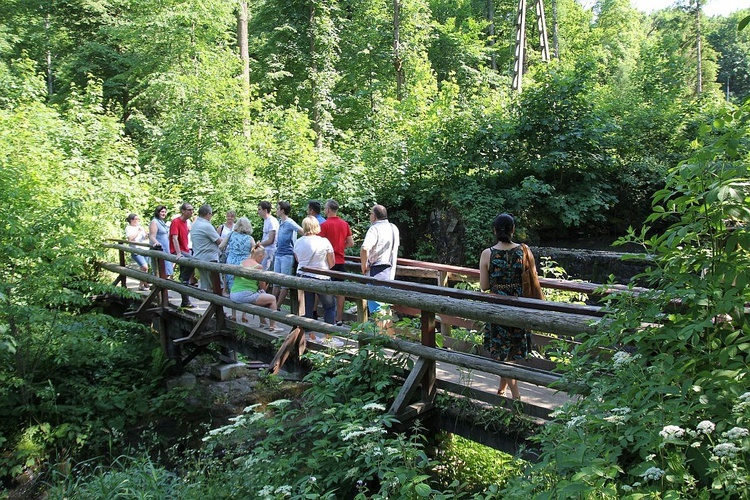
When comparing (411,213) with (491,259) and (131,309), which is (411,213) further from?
(491,259)

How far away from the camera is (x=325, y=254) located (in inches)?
289

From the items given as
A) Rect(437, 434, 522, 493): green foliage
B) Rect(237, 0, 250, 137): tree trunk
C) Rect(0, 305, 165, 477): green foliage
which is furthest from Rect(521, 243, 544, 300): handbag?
Rect(237, 0, 250, 137): tree trunk

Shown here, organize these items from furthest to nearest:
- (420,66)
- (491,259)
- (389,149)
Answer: (420,66)
(389,149)
(491,259)

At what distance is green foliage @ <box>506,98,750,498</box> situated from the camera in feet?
7.88

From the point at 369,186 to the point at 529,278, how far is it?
10.3 meters

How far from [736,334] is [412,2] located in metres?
24.1

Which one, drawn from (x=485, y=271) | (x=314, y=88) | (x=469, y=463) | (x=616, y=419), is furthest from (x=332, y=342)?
(x=314, y=88)

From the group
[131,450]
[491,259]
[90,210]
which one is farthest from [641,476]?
[90,210]

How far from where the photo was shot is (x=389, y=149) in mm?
16000

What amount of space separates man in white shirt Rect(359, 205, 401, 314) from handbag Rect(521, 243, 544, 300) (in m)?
2.41

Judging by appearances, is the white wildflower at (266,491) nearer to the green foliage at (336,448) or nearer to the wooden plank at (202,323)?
the green foliage at (336,448)

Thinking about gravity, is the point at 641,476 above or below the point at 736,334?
below

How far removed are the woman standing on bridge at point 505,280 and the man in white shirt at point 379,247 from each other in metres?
2.30

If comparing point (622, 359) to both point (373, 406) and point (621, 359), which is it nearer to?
point (621, 359)
